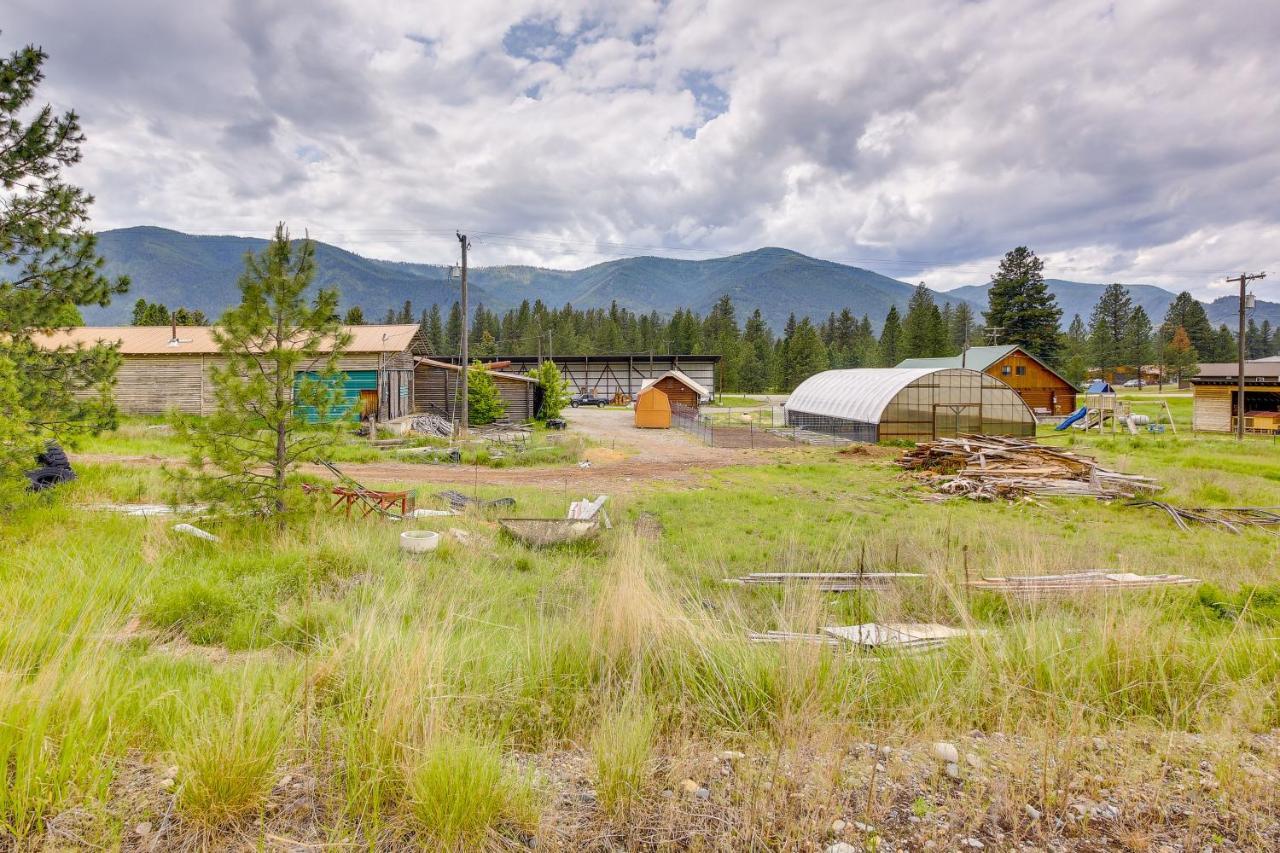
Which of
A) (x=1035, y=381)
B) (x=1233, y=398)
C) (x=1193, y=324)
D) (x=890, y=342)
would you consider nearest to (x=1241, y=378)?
(x=1233, y=398)

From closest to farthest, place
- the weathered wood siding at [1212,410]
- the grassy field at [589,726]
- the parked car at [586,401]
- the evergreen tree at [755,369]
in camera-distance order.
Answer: the grassy field at [589,726], the weathered wood siding at [1212,410], the parked car at [586,401], the evergreen tree at [755,369]

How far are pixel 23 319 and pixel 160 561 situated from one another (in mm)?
6259

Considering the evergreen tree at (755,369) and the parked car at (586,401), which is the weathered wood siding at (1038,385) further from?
the evergreen tree at (755,369)

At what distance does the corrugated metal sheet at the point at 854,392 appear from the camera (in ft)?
87.9

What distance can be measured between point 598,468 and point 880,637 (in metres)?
15.7

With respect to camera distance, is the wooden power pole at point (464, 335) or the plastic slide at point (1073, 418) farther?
the plastic slide at point (1073, 418)

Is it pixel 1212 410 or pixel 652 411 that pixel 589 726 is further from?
pixel 1212 410

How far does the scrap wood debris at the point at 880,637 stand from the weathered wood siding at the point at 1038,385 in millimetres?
48132

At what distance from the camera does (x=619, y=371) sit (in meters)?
60.9

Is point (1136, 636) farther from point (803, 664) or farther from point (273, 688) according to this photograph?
point (273, 688)

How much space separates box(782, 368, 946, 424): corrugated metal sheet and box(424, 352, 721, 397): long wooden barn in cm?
2308

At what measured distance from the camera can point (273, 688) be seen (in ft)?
11.0

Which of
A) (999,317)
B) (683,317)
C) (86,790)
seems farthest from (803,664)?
(683,317)

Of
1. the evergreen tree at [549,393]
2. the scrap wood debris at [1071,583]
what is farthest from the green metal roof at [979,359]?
the scrap wood debris at [1071,583]
